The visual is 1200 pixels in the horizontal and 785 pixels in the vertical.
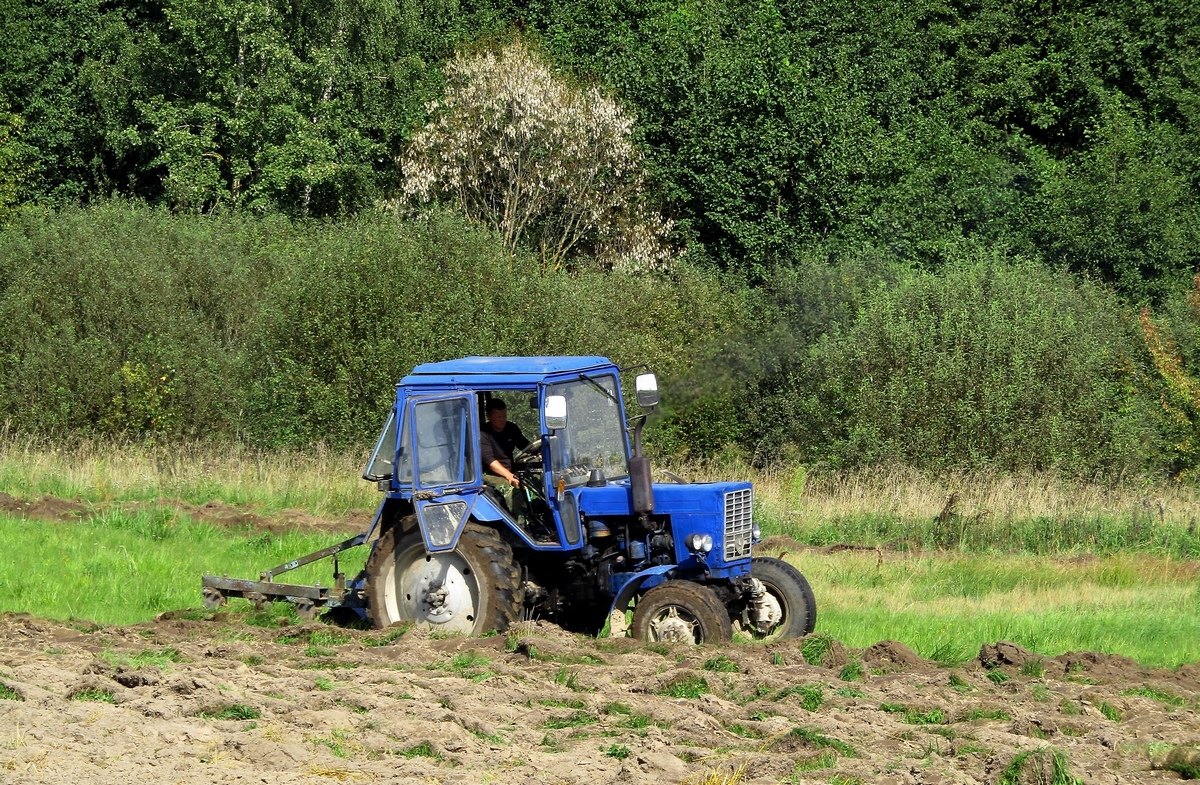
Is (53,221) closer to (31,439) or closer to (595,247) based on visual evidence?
(31,439)

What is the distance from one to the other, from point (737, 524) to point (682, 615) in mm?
960

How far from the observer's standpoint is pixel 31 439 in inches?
966

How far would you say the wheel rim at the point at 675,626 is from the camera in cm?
1133

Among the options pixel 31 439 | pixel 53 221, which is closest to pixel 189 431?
pixel 31 439

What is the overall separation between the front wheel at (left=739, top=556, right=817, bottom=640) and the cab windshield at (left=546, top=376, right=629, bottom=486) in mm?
1387

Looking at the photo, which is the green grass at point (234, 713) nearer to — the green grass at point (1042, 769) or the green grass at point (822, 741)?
the green grass at point (822, 741)

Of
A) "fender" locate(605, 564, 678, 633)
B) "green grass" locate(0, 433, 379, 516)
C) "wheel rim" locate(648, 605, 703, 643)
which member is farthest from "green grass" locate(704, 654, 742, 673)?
"green grass" locate(0, 433, 379, 516)

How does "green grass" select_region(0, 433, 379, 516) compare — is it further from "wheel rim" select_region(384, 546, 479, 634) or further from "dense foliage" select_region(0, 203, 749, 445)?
"wheel rim" select_region(384, 546, 479, 634)

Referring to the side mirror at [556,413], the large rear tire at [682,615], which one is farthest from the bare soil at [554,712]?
the side mirror at [556,413]

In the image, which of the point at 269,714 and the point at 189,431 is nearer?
the point at 269,714

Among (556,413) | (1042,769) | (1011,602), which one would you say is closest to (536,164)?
(1011,602)

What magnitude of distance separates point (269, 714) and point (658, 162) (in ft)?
88.2

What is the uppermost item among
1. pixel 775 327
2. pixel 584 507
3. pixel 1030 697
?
pixel 775 327

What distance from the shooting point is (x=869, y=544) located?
18.1m
